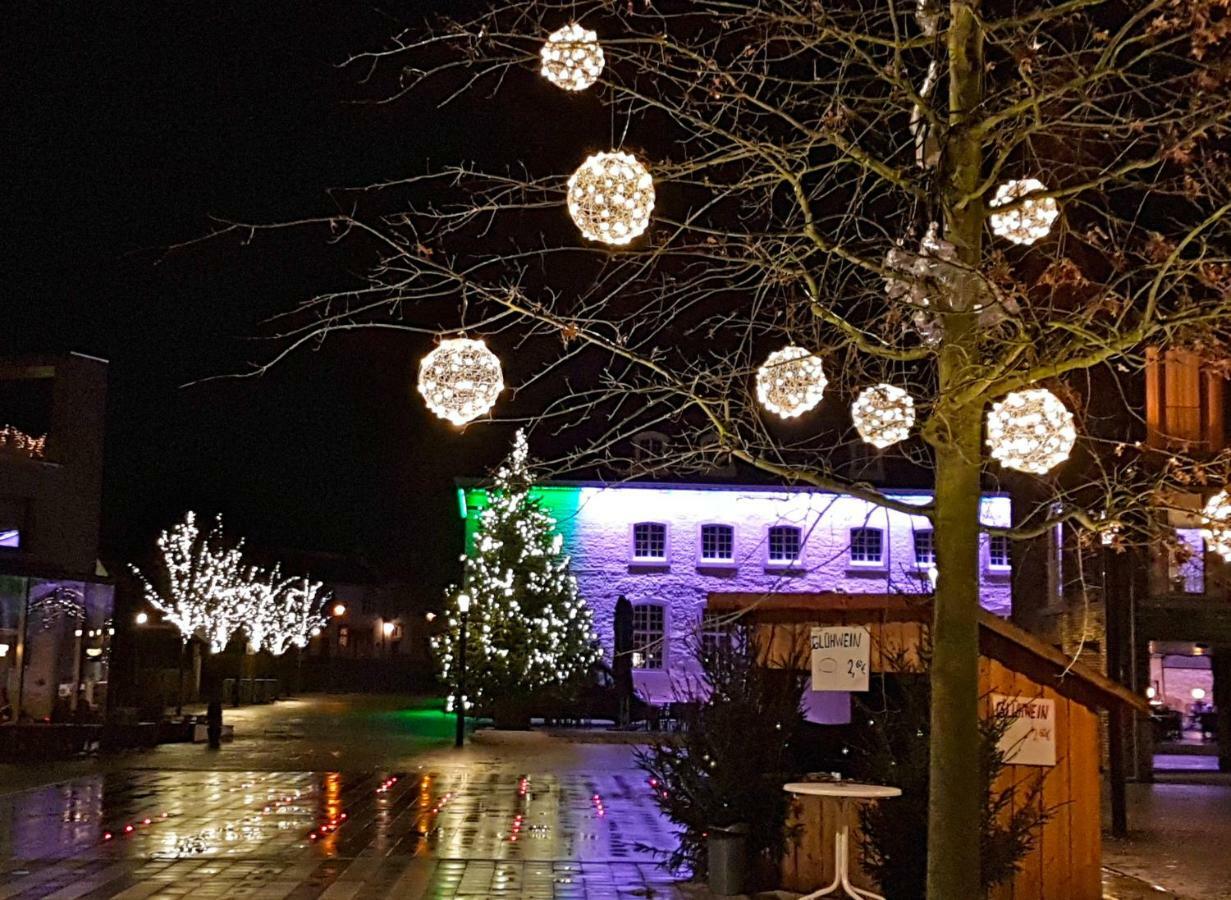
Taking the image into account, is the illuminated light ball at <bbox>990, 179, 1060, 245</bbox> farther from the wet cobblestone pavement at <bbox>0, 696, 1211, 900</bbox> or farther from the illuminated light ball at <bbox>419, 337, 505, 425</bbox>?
the wet cobblestone pavement at <bbox>0, 696, 1211, 900</bbox>

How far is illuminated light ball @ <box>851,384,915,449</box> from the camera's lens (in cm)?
785

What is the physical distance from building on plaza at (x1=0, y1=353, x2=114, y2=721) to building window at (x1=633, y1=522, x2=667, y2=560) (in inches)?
610

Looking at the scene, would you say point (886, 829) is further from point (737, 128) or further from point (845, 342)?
point (737, 128)

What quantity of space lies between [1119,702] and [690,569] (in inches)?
1160

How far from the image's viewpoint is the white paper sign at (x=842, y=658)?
11.1m

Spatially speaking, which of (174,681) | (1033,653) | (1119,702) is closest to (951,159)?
(1033,653)

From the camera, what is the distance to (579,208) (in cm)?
710

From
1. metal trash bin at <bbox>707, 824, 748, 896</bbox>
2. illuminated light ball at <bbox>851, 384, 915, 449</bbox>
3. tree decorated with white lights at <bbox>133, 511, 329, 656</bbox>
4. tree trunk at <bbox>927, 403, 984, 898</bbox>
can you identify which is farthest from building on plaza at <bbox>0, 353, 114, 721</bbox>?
tree trunk at <bbox>927, 403, 984, 898</bbox>

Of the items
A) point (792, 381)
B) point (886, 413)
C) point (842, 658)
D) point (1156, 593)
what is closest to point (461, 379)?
point (792, 381)

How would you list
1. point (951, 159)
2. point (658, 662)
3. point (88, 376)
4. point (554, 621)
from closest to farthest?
point (951, 159), point (88, 376), point (554, 621), point (658, 662)

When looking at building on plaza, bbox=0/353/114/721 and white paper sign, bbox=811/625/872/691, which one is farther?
building on plaza, bbox=0/353/114/721

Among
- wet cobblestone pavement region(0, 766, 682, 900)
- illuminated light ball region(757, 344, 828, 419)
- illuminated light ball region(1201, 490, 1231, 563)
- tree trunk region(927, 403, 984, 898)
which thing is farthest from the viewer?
wet cobblestone pavement region(0, 766, 682, 900)

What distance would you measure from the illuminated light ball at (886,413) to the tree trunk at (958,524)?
28cm

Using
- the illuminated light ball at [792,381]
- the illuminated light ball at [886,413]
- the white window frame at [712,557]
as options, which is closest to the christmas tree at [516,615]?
the white window frame at [712,557]
